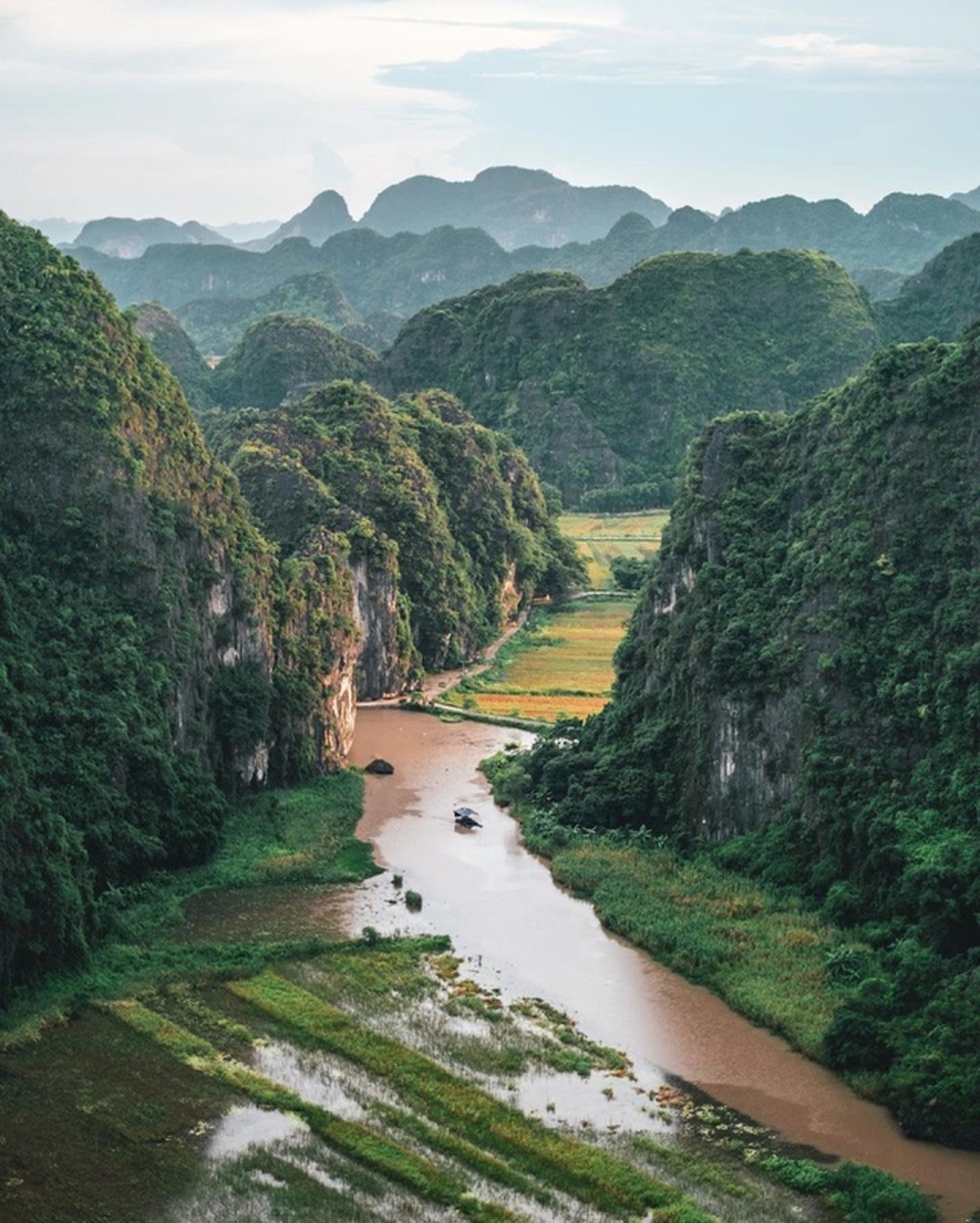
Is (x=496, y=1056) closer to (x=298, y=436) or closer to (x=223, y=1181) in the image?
(x=223, y=1181)

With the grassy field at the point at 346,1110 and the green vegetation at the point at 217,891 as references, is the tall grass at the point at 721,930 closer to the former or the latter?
the grassy field at the point at 346,1110

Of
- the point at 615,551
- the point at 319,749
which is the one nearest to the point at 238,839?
the point at 319,749

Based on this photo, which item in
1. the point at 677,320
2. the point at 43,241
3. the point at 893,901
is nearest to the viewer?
the point at 893,901

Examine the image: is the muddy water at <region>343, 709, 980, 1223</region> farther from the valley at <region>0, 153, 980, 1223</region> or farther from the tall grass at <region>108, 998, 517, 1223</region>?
the tall grass at <region>108, 998, 517, 1223</region>

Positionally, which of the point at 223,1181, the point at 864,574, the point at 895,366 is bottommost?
the point at 223,1181

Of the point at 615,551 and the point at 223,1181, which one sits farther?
the point at 615,551

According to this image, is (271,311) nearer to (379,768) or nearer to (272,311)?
(272,311)

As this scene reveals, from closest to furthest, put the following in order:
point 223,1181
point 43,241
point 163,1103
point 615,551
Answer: point 223,1181, point 163,1103, point 43,241, point 615,551

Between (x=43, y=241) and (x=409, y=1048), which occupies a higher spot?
(x=43, y=241)
